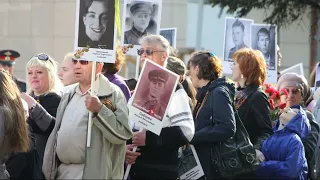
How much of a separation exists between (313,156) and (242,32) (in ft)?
13.0

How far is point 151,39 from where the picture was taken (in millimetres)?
6391

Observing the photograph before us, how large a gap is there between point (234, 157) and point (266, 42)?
15.2ft

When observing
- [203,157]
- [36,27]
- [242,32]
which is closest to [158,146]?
[203,157]

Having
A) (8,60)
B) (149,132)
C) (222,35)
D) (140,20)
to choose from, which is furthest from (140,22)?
(222,35)

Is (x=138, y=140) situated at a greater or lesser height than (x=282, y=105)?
lesser

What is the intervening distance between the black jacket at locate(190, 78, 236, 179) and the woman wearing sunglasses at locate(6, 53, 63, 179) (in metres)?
1.22

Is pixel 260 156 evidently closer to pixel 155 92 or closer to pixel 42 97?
pixel 155 92

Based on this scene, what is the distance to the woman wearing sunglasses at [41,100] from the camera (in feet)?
20.4

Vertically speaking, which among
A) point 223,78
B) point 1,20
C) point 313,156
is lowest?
point 313,156

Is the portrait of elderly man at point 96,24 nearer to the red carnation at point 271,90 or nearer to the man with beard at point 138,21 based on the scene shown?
the man with beard at point 138,21

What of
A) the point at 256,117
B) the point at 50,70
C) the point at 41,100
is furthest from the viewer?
the point at 50,70

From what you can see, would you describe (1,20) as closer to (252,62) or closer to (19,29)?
(19,29)

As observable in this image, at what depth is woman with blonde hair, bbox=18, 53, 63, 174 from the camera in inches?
246

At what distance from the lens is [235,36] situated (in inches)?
426
